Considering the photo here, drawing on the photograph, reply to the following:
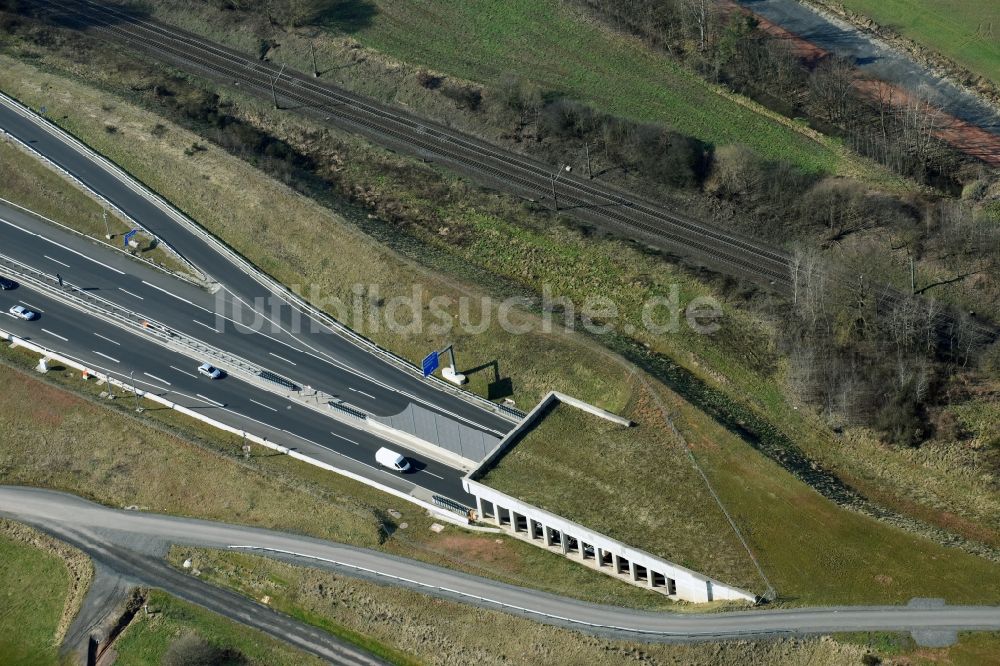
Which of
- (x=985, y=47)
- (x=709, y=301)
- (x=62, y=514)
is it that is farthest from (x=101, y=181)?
(x=985, y=47)

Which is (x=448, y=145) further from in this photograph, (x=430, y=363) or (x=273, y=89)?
(x=430, y=363)

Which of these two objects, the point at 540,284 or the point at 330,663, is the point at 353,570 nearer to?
the point at 330,663

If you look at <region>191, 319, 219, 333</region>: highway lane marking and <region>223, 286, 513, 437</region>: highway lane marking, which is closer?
<region>223, 286, 513, 437</region>: highway lane marking

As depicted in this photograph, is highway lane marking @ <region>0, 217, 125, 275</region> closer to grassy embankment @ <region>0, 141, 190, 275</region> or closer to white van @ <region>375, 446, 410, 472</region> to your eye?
grassy embankment @ <region>0, 141, 190, 275</region>

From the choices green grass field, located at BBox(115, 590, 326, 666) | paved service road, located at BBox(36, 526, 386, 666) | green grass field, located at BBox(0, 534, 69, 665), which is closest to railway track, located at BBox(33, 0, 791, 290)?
paved service road, located at BBox(36, 526, 386, 666)

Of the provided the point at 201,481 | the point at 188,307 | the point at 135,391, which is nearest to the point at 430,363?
the point at 201,481
